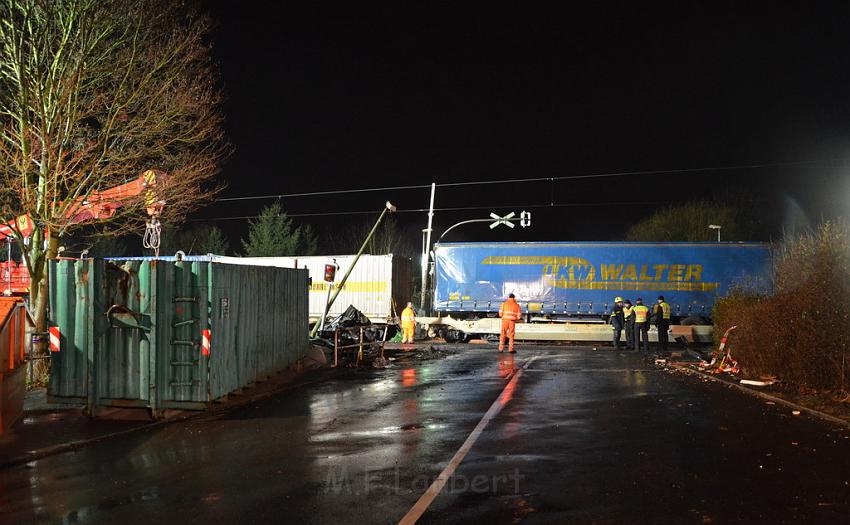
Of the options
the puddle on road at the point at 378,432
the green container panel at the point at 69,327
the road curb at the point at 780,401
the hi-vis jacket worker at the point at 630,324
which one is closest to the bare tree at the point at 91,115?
the green container panel at the point at 69,327

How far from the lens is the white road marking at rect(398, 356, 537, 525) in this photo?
5766 millimetres

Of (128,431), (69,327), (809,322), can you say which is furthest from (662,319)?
(69,327)

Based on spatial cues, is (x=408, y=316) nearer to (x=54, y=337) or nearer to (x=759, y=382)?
(x=759, y=382)

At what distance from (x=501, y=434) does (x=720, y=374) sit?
8.27 m

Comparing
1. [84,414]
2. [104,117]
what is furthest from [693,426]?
[104,117]

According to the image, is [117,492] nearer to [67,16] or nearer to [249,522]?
[249,522]

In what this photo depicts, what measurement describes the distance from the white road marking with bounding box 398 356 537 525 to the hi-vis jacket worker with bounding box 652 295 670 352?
13.2 meters

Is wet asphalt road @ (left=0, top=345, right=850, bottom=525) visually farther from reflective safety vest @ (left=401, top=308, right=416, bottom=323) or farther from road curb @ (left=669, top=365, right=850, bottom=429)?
reflective safety vest @ (left=401, top=308, right=416, bottom=323)

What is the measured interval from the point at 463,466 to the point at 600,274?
67.1ft

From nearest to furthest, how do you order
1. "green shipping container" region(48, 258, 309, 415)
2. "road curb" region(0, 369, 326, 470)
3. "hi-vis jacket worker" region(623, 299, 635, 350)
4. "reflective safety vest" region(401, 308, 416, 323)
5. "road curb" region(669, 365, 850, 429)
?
"road curb" region(0, 369, 326, 470), "road curb" region(669, 365, 850, 429), "green shipping container" region(48, 258, 309, 415), "hi-vis jacket worker" region(623, 299, 635, 350), "reflective safety vest" region(401, 308, 416, 323)

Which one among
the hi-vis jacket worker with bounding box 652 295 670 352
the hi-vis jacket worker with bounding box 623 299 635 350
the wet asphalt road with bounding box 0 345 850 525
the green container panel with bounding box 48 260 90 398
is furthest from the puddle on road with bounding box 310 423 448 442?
the hi-vis jacket worker with bounding box 652 295 670 352

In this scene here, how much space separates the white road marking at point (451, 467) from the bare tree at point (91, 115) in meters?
7.43

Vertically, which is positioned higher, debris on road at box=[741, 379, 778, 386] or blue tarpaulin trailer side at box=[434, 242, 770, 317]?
blue tarpaulin trailer side at box=[434, 242, 770, 317]

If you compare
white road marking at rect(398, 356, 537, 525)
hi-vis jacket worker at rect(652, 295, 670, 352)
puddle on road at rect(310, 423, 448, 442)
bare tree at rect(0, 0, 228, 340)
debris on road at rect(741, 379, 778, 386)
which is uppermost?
bare tree at rect(0, 0, 228, 340)
